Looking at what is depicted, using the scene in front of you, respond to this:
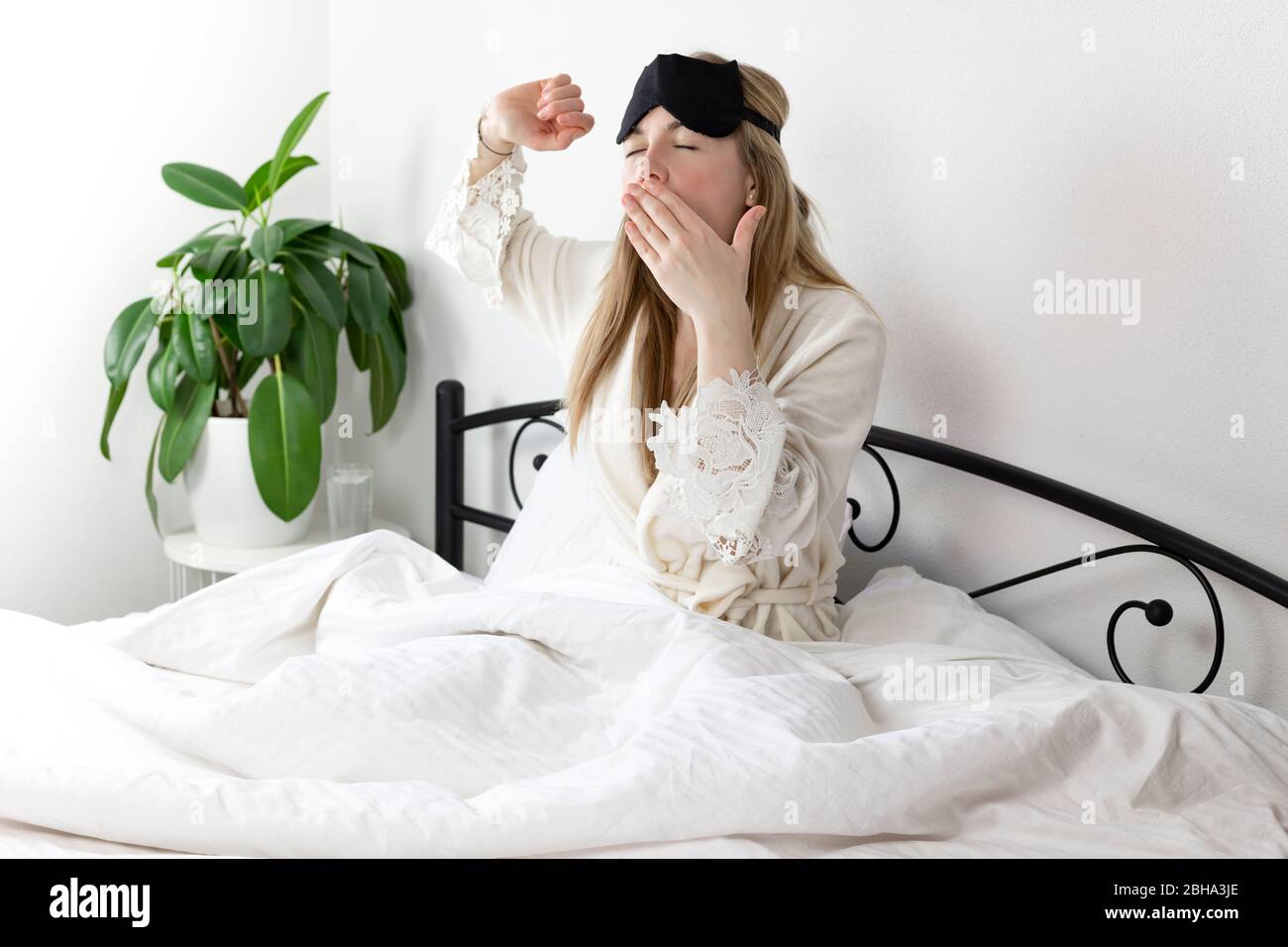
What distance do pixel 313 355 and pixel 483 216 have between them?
748mm

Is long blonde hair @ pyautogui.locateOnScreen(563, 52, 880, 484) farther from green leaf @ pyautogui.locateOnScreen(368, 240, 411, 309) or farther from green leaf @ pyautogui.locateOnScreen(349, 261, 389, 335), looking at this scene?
green leaf @ pyautogui.locateOnScreen(368, 240, 411, 309)

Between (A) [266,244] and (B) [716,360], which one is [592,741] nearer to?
(B) [716,360]

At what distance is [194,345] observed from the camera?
2299 millimetres

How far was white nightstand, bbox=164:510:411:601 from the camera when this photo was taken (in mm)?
2361

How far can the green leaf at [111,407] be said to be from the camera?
7.75 ft

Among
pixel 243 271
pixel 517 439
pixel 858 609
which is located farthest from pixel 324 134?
pixel 858 609

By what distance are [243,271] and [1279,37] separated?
6.04 ft

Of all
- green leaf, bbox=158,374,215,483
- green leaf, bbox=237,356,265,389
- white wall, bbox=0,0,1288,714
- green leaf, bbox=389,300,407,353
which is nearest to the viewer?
white wall, bbox=0,0,1288,714

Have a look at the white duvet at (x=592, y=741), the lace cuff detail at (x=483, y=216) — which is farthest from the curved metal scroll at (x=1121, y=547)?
the lace cuff detail at (x=483, y=216)

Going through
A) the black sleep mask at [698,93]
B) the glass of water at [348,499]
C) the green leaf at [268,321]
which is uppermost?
the black sleep mask at [698,93]

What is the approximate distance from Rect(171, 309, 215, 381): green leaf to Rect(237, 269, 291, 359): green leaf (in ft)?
0.23

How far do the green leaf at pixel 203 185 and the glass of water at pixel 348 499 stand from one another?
0.59 meters

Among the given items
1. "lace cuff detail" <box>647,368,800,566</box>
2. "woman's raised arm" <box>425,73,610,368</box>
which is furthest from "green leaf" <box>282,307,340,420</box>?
"lace cuff detail" <box>647,368,800,566</box>

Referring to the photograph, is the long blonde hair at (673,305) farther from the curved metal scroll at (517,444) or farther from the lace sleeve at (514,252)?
the curved metal scroll at (517,444)
